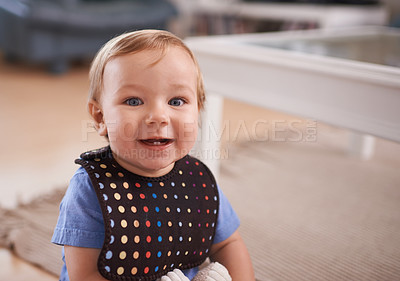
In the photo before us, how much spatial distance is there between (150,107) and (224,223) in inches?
9.9

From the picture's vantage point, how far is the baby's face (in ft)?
2.03

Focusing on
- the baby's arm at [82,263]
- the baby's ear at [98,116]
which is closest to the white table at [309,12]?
the baby's ear at [98,116]

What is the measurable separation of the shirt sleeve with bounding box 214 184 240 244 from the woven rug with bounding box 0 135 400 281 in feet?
0.67

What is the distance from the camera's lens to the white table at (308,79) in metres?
0.85

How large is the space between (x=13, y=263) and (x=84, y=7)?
216cm

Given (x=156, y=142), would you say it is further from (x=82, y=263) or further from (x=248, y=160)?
(x=248, y=160)

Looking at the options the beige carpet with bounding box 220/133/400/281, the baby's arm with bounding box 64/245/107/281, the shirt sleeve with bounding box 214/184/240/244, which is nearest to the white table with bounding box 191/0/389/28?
the beige carpet with bounding box 220/133/400/281

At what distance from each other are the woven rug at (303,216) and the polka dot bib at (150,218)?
0.90 feet

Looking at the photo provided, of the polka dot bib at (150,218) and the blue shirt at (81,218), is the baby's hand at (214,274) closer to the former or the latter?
the polka dot bib at (150,218)

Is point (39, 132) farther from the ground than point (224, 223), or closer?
closer

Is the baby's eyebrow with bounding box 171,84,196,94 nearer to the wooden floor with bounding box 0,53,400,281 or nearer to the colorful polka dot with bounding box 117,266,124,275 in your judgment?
the colorful polka dot with bounding box 117,266,124,275

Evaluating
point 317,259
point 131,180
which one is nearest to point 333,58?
point 317,259

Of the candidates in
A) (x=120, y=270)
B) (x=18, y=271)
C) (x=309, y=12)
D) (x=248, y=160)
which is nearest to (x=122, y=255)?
(x=120, y=270)

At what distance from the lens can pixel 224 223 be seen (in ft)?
2.50
